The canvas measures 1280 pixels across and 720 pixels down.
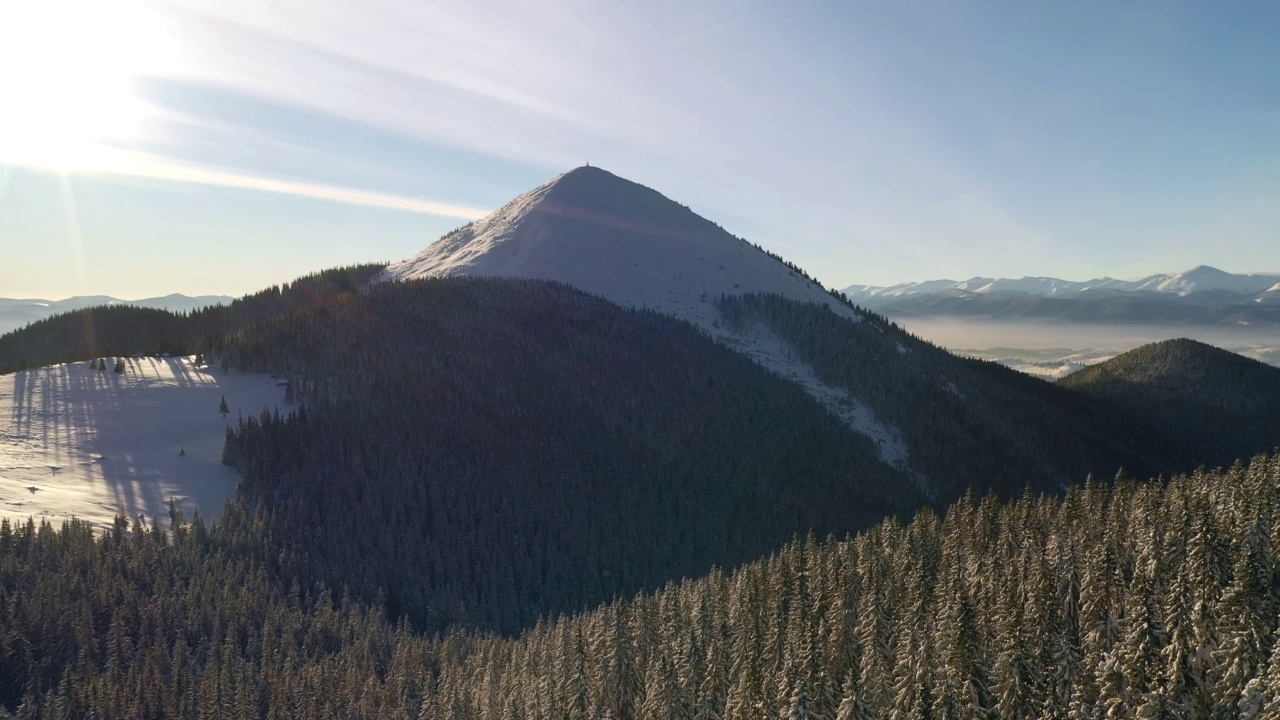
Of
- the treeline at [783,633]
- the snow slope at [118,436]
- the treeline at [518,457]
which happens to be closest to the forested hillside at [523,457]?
the treeline at [518,457]

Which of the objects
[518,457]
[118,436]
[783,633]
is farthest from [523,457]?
[783,633]

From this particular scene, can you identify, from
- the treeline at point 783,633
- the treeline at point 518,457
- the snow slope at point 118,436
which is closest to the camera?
the treeline at point 783,633

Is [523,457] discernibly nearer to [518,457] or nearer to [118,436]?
[518,457]

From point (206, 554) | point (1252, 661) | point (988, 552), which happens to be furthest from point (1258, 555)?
point (206, 554)

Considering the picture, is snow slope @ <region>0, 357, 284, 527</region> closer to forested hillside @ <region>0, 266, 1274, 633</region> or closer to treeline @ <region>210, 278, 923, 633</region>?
forested hillside @ <region>0, 266, 1274, 633</region>

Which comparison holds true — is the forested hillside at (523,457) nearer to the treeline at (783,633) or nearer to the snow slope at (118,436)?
the snow slope at (118,436)

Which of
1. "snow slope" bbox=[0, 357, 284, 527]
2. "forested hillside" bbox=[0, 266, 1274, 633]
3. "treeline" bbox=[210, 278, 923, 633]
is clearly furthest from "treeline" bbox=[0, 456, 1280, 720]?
"snow slope" bbox=[0, 357, 284, 527]
